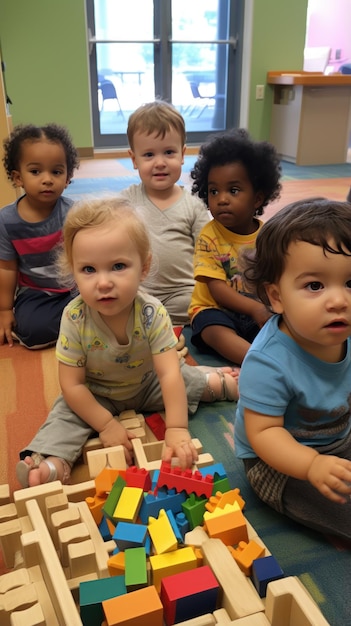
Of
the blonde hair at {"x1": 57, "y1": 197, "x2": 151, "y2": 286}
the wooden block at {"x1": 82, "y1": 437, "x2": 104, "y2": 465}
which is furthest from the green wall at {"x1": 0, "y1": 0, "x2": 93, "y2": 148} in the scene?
the wooden block at {"x1": 82, "y1": 437, "x2": 104, "y2": 465}

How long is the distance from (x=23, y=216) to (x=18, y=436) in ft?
1.90

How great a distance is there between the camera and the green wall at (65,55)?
11.3 ft

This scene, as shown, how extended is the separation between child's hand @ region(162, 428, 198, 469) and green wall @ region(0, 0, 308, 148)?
325cm

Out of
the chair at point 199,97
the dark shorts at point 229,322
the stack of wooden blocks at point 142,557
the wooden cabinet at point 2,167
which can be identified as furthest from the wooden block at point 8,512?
the chair at point 199,97

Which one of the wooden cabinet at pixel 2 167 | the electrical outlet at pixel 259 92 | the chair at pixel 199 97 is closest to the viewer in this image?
the wooden cabinet at pixel 2 167

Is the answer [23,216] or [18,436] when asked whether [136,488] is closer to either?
[18,436]

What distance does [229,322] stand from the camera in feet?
3.95

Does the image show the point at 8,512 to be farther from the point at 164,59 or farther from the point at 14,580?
the point at 164,59

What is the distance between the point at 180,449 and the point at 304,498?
0.63ft

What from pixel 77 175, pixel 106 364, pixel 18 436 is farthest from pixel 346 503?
pixel 77 175

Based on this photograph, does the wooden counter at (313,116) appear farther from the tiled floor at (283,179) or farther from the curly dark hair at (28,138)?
the curly dark hair at (28,138)

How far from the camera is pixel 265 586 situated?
1.91 feet

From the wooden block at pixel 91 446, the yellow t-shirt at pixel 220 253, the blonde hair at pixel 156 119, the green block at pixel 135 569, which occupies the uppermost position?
the blonde hair at pixel 156 119

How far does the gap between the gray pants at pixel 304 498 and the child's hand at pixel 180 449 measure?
9 centimetres
